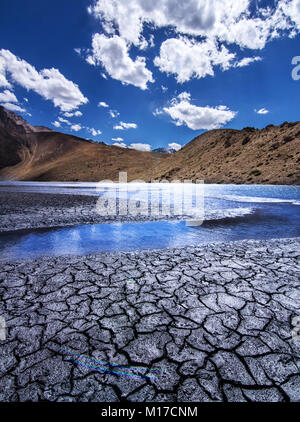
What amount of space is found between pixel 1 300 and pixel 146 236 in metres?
4.07

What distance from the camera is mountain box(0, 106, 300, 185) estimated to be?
4181 centimetres

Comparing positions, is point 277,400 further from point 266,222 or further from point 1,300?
point 266,222

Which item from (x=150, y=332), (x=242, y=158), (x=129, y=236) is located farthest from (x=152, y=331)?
(x=242, y=158)

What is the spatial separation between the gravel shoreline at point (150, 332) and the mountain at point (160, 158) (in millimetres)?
37292

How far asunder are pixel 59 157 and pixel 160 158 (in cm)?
5373

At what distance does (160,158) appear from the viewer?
98.8 metres

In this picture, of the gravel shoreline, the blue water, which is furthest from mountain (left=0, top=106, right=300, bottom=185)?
the gravel shoreline

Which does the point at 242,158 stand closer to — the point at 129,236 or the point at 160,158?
the point at 129,236

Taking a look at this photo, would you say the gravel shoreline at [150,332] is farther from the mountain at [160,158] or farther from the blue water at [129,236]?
the mountain at [160,158]

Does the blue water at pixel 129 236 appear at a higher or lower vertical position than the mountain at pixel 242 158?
lower

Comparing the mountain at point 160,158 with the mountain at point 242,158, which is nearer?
the mountain at point 242,158

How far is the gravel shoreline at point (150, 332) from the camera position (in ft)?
5.29

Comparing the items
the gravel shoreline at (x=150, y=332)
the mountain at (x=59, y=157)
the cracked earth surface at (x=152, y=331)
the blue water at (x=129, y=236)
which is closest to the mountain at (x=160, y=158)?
the mountain at (x=59, y=157)

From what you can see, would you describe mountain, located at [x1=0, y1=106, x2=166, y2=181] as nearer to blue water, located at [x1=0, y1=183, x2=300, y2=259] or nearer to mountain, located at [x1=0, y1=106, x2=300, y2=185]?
mountain, located at [x1=0, y1=106, x2=300, y2=185]
